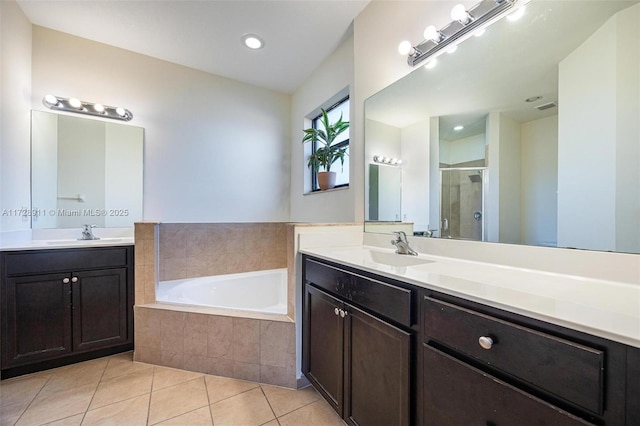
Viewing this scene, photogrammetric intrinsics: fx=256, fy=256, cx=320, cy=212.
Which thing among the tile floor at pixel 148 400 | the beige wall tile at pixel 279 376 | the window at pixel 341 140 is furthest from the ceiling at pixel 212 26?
the tile floor at pixel 148 400

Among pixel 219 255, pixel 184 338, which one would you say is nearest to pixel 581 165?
pixel 184 338

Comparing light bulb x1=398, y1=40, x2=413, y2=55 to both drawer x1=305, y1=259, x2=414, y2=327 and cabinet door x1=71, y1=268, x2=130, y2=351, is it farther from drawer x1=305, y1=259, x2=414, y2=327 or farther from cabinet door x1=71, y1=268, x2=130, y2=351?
cabinet door x1=71, y1=268, x2=130, y2=351

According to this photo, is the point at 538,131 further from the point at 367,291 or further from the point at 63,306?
the point at 63,306

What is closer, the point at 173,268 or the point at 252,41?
the point at 252,41

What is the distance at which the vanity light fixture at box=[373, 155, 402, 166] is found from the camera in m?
1.71

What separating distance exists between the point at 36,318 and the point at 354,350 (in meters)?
2.17

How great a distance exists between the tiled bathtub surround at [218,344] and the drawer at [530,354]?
1102 millimetres

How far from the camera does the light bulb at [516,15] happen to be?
1064 millimetres

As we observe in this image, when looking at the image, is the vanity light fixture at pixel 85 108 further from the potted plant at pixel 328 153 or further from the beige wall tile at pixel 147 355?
the beige wall tile at pixel 147 355

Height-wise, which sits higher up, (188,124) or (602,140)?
(188,124)

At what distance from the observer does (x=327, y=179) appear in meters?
2.39

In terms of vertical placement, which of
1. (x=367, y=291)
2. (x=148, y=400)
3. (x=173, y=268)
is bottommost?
(x=148, y=400)

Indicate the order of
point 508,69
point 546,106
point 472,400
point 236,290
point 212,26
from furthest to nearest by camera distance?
point 236,290, point 212,26, point 508,69, point 546,106, point 472,400

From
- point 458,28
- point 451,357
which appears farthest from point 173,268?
point 458,28
